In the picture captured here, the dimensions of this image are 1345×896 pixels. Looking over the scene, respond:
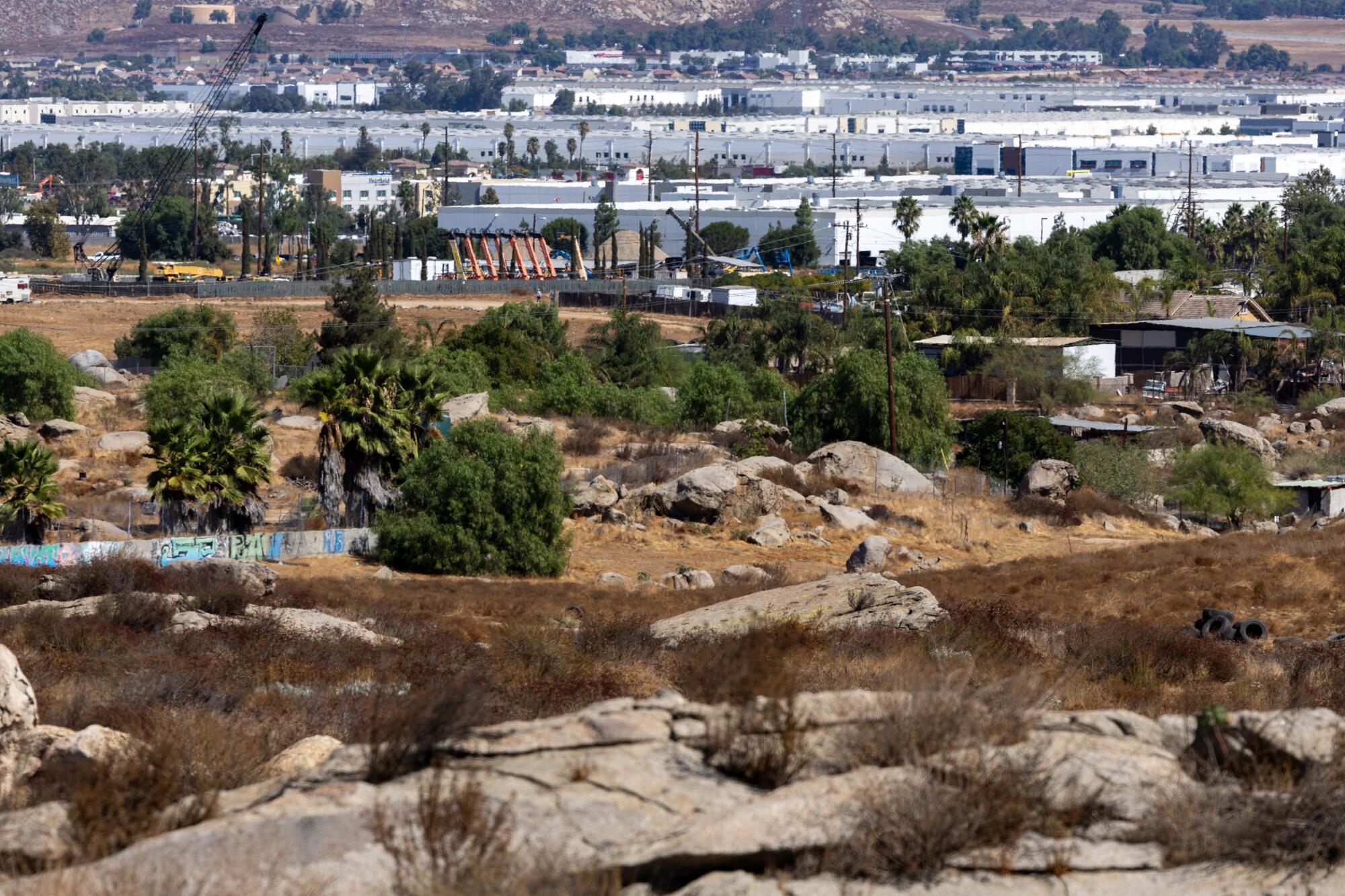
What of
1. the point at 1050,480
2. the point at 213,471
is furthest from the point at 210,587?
the point at 1050,480

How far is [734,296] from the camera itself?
10025 centimetres

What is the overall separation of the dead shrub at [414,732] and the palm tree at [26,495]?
25.1 m

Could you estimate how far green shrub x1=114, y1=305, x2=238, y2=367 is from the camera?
228 feet

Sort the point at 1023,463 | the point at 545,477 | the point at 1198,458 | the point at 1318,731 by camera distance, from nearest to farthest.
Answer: the point at 1318,731 < the point at 545,477 < the point at 1198,458 < the point at 1023,463

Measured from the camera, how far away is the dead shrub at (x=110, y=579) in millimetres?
25438

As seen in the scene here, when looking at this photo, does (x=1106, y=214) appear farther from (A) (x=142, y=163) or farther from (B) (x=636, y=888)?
(B) (x=636, y=888)

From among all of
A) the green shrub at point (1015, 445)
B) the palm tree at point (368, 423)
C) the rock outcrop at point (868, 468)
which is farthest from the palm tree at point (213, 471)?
the green shrub at point (1015, 445)

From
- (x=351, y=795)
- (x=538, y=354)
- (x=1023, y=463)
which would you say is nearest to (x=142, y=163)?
(x=538, y=354)

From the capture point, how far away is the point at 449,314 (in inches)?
3703

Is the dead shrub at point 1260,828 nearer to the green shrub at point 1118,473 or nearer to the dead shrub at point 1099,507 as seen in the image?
the dead shrub at point 1099,507

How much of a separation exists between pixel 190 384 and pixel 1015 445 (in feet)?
81.5

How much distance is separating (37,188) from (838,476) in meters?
165

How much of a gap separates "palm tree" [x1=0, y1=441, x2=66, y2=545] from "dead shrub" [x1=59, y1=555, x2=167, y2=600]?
7.16m

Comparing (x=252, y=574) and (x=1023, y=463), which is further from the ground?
(x=252, y=574)
